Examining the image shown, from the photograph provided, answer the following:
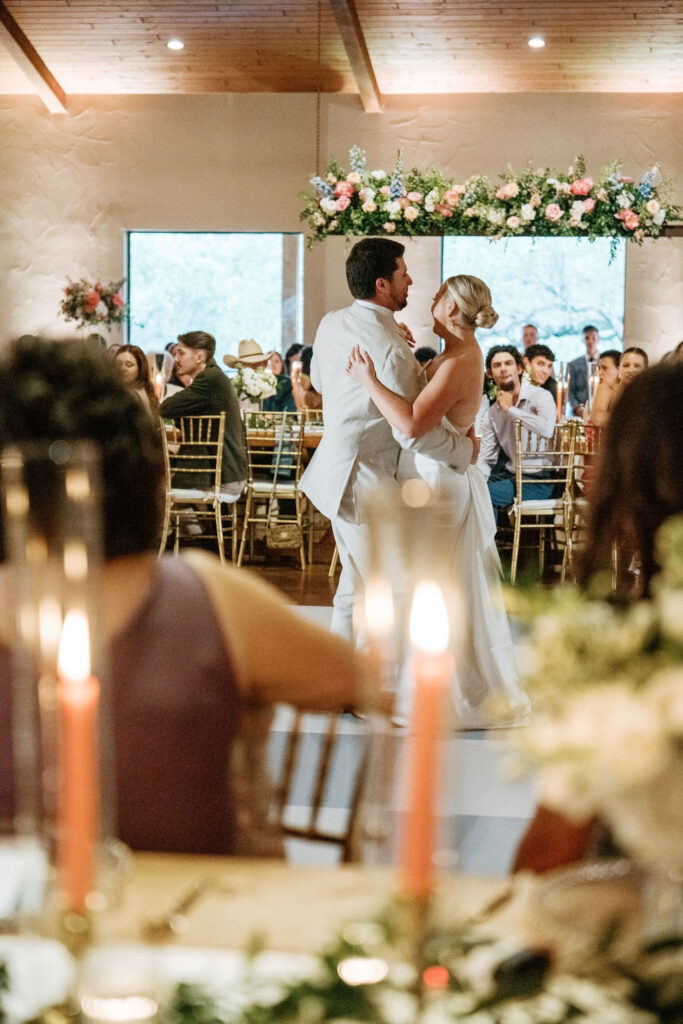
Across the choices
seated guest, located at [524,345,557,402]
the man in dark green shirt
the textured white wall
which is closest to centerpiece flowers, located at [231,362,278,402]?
the man in dark green shirt

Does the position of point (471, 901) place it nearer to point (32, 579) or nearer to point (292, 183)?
point (32, 579)

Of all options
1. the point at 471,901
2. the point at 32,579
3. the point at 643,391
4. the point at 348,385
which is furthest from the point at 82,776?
the point at 348,385

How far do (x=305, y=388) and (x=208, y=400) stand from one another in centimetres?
225

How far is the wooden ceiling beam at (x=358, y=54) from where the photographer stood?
970cm

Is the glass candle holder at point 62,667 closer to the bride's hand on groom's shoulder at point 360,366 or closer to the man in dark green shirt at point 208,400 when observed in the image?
the bride's hand on groom's shoulder at point 360,366

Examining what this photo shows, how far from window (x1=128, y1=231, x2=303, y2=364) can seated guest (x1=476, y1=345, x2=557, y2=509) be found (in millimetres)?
4510

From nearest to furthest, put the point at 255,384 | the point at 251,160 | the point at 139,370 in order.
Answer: the point at 139,370 < the point at 255,384 < the point at 251,160

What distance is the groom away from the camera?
4.23m

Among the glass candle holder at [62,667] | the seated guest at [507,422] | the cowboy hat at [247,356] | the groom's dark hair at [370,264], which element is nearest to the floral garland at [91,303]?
the cowboy hat at [247,356]

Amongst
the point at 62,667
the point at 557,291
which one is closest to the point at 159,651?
the point at 62,667

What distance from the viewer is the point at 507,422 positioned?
24.0ft

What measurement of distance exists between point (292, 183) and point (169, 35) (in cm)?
174

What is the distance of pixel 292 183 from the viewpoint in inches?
453

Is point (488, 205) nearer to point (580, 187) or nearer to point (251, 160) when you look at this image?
point (580, 187)
